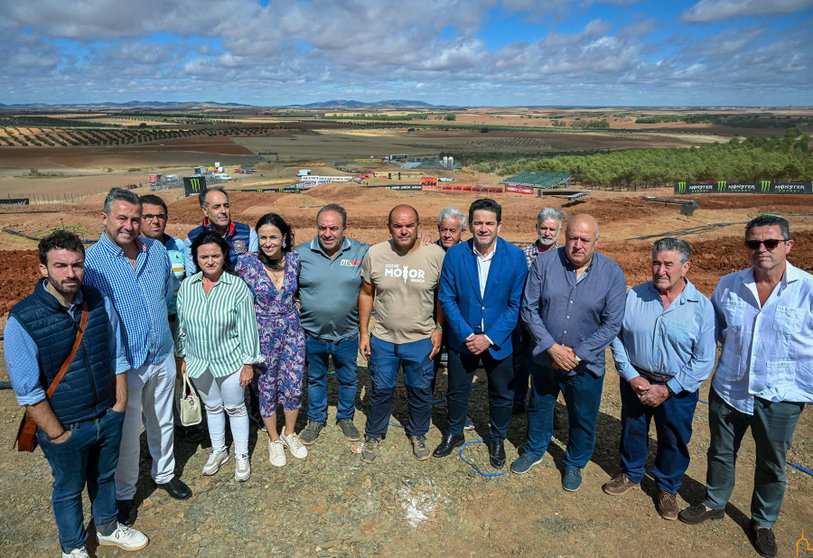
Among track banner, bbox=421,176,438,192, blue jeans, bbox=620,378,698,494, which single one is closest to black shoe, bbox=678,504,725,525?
blue jeans, bbox=620,378,698,494

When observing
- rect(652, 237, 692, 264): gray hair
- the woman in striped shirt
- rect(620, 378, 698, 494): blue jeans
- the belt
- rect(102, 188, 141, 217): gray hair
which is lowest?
rect(620, 378, 698, 494): blue jeans

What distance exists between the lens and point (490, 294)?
429cm

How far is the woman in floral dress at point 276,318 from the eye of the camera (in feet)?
14.0

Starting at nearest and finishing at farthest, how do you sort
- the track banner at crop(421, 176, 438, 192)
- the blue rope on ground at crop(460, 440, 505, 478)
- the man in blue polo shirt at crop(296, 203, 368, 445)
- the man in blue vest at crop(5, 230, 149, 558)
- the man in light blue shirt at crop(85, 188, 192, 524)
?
1. the man in blue vest at crop(5, 230, 149, 558)
2. the man in light blue shirt at crop(85, 188, 192, 524)
3. the man in blue polo shirt at crop(296, 203, 368, 445)
4. the blue rope on ground at crop(460, 440, 505, 478)
5. the track banner at crop(421, 176, 438, 192)

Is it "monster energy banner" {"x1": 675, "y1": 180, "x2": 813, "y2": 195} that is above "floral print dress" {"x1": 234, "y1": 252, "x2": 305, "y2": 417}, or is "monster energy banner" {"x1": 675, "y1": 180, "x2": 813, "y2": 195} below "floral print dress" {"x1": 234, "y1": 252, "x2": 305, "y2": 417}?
below

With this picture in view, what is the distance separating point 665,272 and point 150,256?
3.98m

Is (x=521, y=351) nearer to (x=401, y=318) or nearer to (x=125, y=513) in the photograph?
(x=401, y=318)

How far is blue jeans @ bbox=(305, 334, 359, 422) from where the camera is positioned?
15.5 feet

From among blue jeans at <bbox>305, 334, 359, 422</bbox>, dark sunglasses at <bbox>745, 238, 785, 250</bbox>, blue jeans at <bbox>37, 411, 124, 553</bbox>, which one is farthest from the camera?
blue jeans at <bbox>305, 334, 359, 422</bbox>

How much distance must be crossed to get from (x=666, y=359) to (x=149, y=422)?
165 inches

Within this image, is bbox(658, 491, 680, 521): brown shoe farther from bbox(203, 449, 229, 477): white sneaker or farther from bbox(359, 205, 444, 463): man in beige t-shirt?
bbox(203, 449, 229, 477): white sneaker

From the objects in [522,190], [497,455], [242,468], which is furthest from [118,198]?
[522,190]

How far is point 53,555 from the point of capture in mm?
3643

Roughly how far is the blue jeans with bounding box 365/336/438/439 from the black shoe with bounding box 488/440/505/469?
674mm
